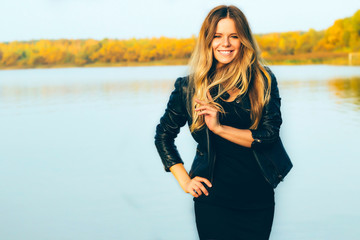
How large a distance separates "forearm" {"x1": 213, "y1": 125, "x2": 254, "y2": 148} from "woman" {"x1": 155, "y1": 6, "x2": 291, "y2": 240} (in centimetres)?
2

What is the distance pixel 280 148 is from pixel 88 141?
20.9 feet

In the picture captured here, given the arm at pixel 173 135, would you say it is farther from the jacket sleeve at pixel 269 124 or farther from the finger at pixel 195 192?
the jacket sleeve at pixel 269 124

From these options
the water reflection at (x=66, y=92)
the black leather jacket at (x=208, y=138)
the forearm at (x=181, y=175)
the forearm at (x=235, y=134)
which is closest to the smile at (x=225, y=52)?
the black leather jacket at (x=208, y=138)

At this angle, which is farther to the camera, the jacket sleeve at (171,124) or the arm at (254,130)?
the jacket sleeve at (171,124)

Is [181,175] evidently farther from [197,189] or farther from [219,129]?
[219,129]

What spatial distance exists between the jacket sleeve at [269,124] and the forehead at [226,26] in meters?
0.23

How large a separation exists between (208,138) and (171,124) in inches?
6.9

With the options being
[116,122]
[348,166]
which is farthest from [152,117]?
[348,166]

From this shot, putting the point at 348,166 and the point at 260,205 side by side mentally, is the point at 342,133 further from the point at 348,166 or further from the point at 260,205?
the point at 260,205

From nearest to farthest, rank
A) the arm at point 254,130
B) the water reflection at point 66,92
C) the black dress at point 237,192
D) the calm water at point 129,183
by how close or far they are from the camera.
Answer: the arm at point 254,130 < the black dress at point 237,192 < the calm water at point 129,183 < the water reflection at point 66,92

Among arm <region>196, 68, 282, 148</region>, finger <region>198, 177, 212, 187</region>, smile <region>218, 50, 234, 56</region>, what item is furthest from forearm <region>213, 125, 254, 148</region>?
smile <region>218, 50, 234, 56</region>

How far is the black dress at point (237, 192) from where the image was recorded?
6.69 ft

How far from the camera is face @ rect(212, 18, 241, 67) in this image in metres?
2.03

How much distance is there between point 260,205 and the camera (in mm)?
2059
